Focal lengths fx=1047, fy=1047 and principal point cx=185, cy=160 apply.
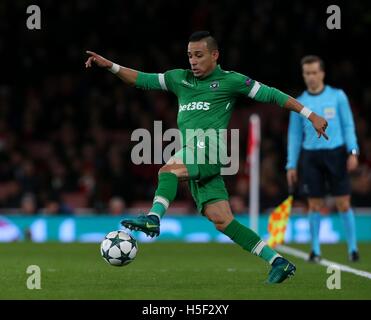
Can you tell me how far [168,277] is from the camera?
30.6ft

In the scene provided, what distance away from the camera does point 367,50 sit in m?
22.9

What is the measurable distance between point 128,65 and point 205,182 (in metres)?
13.1

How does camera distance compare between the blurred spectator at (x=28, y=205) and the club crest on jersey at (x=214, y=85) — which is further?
the blurred spectator at (x=28, y=205)

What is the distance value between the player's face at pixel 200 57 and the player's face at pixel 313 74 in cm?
322

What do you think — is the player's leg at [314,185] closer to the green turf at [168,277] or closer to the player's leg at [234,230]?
the green turf at [168,277]

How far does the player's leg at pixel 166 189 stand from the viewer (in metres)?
7.99

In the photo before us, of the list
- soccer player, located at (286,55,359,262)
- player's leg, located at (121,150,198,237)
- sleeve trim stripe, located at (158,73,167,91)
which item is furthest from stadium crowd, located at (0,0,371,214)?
player's leg, located at (121,150,198,237)

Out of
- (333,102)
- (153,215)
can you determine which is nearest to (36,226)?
(333,102)

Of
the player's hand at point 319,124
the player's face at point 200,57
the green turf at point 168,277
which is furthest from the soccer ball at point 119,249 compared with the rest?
the player's hand at point 319,124

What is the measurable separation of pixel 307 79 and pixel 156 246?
429 centimetres

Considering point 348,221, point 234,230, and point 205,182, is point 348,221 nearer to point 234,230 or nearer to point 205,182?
point 234,230

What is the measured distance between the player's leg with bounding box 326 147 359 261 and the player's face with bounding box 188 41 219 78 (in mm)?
3548

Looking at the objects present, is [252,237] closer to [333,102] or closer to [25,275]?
[25,275]

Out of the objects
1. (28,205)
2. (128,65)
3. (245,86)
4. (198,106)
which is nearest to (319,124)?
(245,86)
